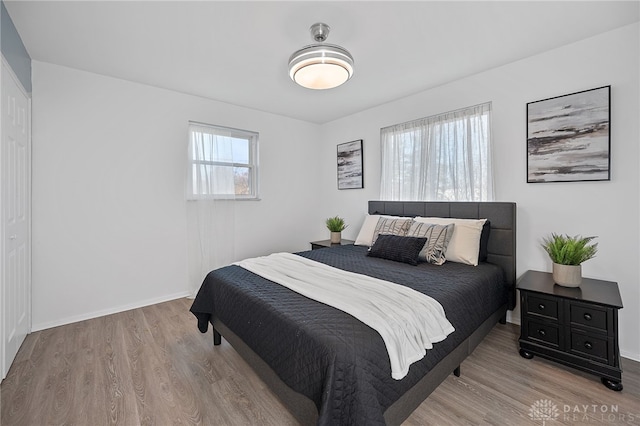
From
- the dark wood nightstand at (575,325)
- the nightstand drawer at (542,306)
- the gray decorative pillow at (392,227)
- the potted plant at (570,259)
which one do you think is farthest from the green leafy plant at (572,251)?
the gray decorative pillow at (392,227)

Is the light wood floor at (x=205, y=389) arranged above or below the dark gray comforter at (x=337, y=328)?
below

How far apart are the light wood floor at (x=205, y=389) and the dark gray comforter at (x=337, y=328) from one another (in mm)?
319

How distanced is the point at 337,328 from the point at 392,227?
1.86m

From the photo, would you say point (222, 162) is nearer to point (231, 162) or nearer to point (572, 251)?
point (231, 162)

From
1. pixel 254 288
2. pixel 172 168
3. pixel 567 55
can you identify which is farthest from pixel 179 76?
pixel 567 55

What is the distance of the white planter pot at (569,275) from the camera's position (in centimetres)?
206

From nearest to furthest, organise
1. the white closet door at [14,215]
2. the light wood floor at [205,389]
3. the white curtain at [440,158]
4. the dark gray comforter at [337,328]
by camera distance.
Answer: the dark gray comforter at [337,328]
the light wood floor at [205,389]
the white closet door at [14,215]
the white curtain at [440,158]

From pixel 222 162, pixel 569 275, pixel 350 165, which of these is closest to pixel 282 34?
pixel 222 162

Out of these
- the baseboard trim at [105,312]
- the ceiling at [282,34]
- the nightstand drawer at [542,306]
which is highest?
the ceiling at [282,34]

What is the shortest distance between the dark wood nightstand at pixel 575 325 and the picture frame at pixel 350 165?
2477mm

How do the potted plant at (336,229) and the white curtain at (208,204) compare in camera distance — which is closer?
the white curtain at (208,204)

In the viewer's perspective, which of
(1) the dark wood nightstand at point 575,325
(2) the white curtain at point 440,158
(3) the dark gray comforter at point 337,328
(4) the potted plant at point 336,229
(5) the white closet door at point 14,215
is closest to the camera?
(3) the dark gray comforter at point 337,328

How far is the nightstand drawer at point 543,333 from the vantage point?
1994mm

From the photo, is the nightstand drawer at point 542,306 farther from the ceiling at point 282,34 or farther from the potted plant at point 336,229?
the potted plant at point 336,229
